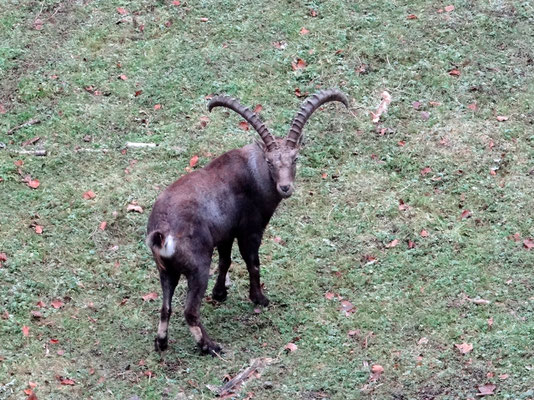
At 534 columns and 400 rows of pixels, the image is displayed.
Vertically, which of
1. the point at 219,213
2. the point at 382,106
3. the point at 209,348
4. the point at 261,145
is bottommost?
the point at 382,106

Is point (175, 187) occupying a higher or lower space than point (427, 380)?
higher

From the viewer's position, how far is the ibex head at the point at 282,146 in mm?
10344

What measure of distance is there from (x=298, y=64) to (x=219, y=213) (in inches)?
226

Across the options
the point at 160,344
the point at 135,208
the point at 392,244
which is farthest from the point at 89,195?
the point at 392,244

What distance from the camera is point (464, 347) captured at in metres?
9.70

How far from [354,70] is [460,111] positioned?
2.01 m

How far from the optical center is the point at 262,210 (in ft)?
34.9

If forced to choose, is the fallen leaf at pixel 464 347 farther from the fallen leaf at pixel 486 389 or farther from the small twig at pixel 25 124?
the small twig at pixel 25 124

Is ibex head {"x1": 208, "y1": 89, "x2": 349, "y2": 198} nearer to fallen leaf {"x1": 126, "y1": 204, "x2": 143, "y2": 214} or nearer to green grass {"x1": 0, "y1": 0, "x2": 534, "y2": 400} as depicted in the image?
green grass {"x1": 0, "y1": 0, "x2": 534, "y2": 400}

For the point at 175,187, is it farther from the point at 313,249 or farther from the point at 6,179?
the point at 6,179

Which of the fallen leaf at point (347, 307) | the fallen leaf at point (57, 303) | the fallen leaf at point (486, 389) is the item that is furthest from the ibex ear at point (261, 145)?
the fallen leaf at point (486, 389)

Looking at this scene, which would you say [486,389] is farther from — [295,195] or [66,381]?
[295,195]

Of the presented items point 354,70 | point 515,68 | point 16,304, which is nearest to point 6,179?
point 16,304

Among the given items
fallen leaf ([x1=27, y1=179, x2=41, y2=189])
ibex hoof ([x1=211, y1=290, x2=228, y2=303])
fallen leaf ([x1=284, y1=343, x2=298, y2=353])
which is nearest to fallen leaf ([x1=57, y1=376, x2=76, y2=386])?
ibex hoof ([x1=211, y1=290, x2=228, y2=303])
